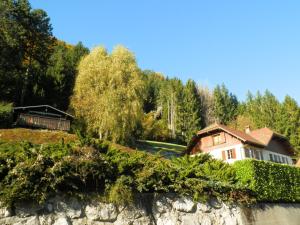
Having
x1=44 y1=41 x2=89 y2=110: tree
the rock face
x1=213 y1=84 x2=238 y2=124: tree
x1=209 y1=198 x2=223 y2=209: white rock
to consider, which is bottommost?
the rock face

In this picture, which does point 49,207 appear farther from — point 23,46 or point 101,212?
point 23,46

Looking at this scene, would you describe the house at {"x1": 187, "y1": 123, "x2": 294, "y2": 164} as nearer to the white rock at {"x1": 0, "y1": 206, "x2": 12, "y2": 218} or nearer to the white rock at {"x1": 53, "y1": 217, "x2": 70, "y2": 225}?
the white rock at {"x1": 53, "y1": 217, "x2": 70, "y2": 225}

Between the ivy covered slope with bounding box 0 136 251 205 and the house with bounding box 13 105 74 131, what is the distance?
23809 mm

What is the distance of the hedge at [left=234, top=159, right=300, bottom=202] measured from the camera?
1789cm

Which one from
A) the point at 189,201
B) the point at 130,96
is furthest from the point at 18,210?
the point at 130,96

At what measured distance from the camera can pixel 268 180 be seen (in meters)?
18.9

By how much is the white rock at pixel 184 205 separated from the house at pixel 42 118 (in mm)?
25420

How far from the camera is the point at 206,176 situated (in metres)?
16.0

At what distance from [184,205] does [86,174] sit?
15.7ft

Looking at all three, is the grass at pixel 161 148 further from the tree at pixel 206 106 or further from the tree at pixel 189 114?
the tree at pixel 206 106

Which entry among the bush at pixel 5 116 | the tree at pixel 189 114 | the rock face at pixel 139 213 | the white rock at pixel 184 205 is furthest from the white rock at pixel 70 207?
the tree at pixel 189 114

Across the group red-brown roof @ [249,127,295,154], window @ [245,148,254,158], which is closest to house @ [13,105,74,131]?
window @ [245,148,254,158]

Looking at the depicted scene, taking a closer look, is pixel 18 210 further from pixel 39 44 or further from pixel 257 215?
pixel 39 44

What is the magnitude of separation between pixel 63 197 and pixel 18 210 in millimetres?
1432
